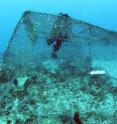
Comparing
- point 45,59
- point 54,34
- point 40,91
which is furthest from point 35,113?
point 54,34

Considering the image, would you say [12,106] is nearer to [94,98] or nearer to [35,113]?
[35,113]

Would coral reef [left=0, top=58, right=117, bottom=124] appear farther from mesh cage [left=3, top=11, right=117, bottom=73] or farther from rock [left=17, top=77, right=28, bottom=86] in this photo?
mesh cage [left=3, top=11, right=117, bottom=73]

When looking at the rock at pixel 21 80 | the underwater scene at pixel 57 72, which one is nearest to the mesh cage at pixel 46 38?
the underwater scene at pixel 57 72

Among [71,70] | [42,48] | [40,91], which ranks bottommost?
[40,91]

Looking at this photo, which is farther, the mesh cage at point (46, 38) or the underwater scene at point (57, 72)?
the mesh cage at point (46, 38)

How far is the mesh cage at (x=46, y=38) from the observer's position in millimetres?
4047

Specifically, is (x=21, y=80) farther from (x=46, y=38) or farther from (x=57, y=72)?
(x=46, y=38)

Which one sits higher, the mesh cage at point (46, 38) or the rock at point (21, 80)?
the mesh cage at point (46, 38)

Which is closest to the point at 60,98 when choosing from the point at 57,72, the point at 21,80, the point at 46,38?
the point at 57,72

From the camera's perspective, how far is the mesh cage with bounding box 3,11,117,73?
4.05 m

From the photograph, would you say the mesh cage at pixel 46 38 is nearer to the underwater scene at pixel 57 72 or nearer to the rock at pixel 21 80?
the underwater scene at pixel 57 72

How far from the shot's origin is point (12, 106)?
380 centimetres

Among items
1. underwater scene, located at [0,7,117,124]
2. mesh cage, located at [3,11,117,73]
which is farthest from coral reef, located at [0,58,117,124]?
mesh cage, located at [3,11,117,73]

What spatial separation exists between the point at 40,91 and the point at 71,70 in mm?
523
